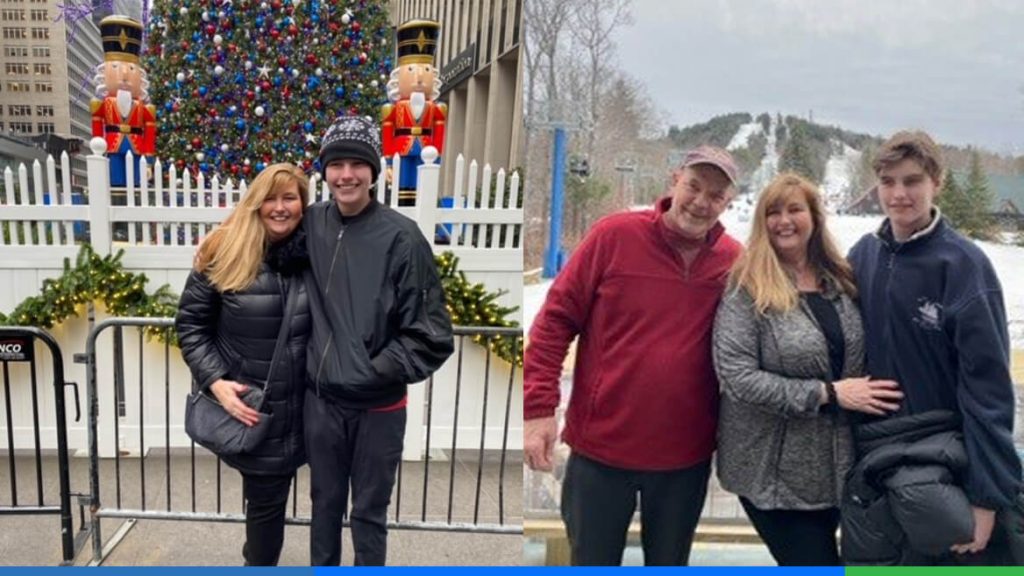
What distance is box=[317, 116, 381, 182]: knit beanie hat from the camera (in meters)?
1.54

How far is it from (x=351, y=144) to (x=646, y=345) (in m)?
0.65

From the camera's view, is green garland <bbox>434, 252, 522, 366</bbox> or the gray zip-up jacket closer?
the gray zip-up jacket

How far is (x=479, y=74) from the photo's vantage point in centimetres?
204

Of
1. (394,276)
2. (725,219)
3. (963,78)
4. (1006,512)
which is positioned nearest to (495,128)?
(394,276)

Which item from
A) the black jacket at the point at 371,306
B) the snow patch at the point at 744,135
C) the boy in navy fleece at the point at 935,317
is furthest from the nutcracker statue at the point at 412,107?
the boy in navy fleece at the point at 935,317

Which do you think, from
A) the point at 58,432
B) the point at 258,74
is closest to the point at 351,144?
the point at 58,432

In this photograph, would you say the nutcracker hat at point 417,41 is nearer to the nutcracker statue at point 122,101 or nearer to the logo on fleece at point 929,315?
the nutcracker statue at point 122,101

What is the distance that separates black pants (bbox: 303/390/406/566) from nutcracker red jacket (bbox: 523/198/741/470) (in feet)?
1.26

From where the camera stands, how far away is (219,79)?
113 inches

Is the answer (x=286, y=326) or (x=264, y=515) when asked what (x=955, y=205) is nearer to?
(x=286, y=326)

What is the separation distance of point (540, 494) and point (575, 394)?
8.3 inches

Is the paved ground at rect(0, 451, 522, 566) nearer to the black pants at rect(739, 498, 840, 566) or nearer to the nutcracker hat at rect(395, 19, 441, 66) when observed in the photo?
the black pants at rect(739, 498, 840, 566)

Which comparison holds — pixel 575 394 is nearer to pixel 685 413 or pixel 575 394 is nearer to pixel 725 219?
pixel 685 413

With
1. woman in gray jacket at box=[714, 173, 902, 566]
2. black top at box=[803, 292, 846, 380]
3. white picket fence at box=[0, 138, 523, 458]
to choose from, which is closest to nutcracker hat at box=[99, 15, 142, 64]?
white picket fence at box=[0, 138, 523, 458]
